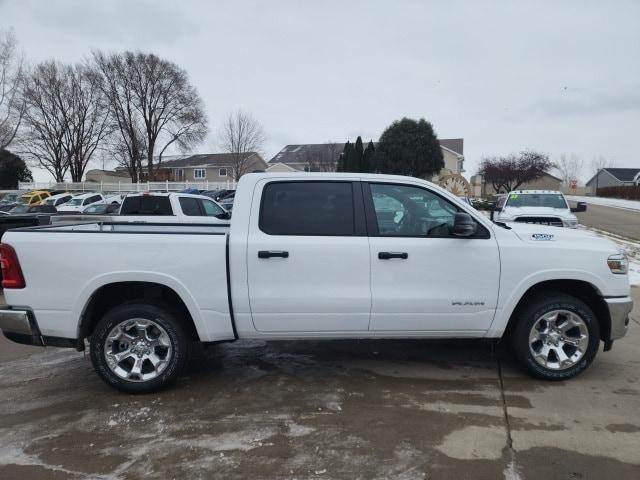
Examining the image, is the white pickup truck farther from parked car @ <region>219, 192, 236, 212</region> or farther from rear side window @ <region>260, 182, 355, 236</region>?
parked car @ <region>219, 192, 236, 212</region>

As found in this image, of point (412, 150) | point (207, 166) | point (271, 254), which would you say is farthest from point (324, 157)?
point (271, 254)

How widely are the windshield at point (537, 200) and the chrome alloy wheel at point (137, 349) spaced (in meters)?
12.7

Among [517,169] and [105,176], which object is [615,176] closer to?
[517,169]

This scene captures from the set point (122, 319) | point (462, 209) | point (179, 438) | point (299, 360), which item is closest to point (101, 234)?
point (122, 319)

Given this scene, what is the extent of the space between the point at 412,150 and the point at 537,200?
785 inches

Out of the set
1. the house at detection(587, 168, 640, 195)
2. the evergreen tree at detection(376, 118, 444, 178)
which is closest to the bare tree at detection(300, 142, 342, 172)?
the evergreen tree at detection(376, 118, 444, 178)

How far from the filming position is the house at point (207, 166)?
188 ft

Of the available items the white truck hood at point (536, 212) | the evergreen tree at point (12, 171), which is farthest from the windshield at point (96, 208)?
the evergreen tree at point (12, 171)

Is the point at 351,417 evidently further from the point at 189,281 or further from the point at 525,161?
the point at 525,161

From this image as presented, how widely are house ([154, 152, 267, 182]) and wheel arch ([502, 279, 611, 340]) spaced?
5303 cm

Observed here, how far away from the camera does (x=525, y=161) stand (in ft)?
199

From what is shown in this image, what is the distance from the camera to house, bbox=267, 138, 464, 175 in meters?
56.9

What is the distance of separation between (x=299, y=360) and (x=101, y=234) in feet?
7.64

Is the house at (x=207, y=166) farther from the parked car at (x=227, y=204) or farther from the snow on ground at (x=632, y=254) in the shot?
the snow on ground at (x=632, y=254)
